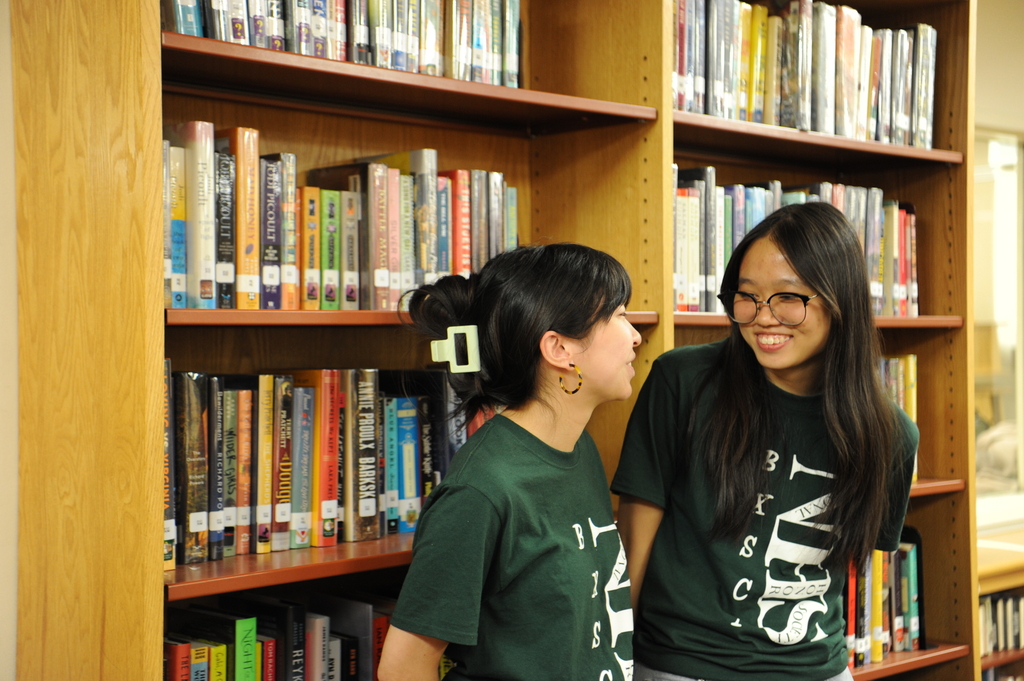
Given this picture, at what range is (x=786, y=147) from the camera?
7.54 ft

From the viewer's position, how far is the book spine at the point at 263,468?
1569 mm

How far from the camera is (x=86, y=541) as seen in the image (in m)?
1.41

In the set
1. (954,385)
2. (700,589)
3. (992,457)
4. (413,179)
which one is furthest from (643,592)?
(992,457)

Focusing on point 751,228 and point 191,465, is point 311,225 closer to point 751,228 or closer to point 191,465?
point 191,465

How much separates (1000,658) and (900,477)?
1.39 meters

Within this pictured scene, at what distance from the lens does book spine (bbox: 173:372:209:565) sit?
1.48 m

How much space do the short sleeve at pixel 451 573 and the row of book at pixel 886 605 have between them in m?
1.30

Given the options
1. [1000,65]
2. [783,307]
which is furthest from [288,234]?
[1000,65]

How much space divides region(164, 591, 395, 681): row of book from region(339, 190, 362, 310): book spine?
1.75ft

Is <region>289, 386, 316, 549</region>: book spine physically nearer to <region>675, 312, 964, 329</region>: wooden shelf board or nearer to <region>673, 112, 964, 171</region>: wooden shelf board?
<region>675, 312, 964, 329</region>: wooden shelf board

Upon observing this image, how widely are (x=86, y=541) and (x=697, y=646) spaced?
3.17ft

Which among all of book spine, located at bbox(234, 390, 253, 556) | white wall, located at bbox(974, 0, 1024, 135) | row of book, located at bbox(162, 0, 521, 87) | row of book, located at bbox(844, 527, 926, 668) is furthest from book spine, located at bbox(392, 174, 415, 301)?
white wall, located at bbox(974, 0, 1024, 135)

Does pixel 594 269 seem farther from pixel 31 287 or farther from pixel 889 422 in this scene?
pixel 31 287

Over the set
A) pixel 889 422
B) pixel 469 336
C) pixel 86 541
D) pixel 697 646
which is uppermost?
pixel 469 336
